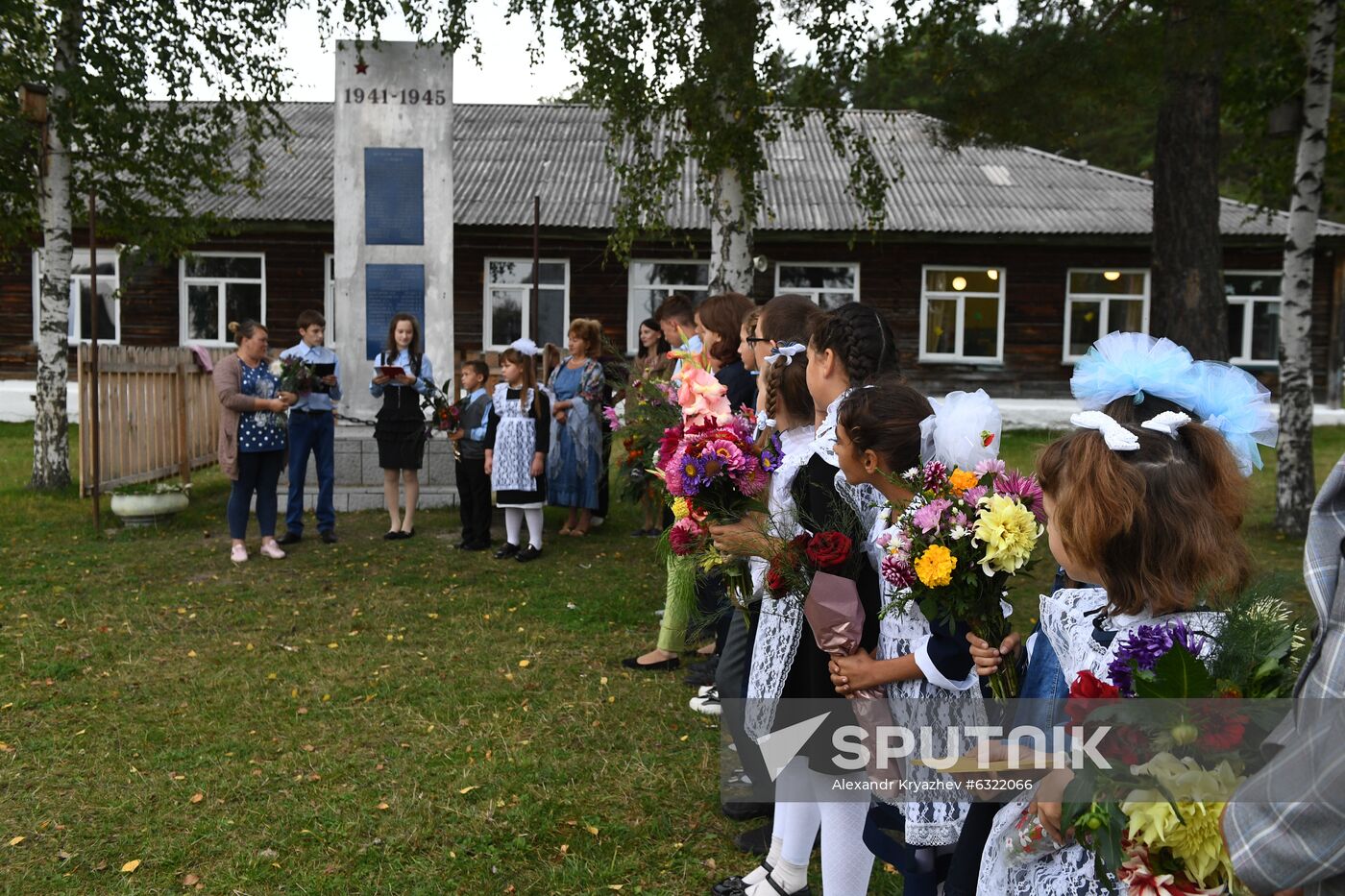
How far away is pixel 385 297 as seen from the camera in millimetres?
11352

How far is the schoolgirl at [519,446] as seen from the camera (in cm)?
869

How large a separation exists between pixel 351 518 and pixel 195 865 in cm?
702

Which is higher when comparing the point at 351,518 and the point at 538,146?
the point at 538,146

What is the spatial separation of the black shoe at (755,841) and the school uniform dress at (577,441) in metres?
5.92

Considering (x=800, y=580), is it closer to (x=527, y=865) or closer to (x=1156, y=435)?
(x=1156, y=435)

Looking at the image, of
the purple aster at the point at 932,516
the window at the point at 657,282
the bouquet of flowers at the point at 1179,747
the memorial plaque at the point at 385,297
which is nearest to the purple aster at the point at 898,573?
the purple aster at the point at 932,516

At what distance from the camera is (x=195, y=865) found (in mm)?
3662

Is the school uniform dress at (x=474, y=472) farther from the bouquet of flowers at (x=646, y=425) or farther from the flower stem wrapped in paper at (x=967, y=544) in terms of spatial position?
the flower stem wrapped in paper at (x=967, y=544)

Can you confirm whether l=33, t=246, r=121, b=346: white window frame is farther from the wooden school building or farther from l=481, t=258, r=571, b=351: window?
l=481, t=258, r=571, b=351: window

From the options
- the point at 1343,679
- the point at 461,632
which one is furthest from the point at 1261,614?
the point at 461,632

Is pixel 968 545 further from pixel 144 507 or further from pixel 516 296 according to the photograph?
pixel 516 296

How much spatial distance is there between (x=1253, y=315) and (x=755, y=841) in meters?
20.6

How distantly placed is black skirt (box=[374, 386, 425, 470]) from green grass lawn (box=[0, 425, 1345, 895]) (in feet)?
3.79

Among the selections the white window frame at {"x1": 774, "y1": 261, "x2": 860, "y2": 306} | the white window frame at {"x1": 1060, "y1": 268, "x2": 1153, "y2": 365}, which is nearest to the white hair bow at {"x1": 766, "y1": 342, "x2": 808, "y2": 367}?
the white window frame at {"x1": 774, "y1": 261, "x2": 860, "y2": 306}
